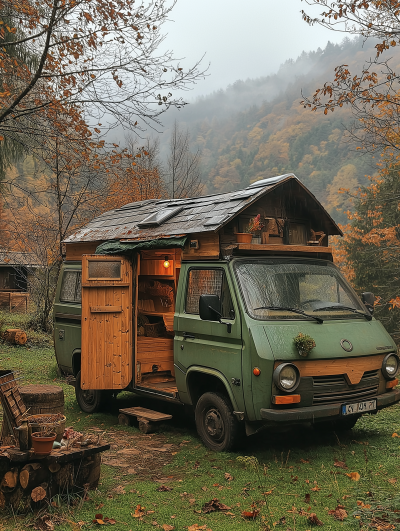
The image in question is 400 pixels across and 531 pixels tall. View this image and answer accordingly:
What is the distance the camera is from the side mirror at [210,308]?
19.8 ft

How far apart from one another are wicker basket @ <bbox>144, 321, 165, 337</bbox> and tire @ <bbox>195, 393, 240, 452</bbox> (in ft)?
9.15

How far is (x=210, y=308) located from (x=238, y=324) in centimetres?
37

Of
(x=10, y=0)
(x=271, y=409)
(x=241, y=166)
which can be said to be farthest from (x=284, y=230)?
(x=241, y=166)

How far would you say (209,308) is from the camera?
6.04 meters

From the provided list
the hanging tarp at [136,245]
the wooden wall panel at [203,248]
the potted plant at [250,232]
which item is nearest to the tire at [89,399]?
the hanging tarp at [136,245]

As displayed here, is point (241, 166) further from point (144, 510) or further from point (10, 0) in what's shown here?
point (144, 510)

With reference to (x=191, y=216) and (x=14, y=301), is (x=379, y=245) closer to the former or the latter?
(x=191, y=216)

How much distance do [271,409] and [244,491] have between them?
902mm

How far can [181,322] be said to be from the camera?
6.94 meters

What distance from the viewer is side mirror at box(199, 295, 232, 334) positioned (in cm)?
603

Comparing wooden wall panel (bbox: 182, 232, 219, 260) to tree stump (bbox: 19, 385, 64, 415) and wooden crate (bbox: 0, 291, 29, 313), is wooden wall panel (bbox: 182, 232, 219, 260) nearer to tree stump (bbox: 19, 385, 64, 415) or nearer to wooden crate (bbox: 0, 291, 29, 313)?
tree stump (bbox: 19, 385, 64, 415)

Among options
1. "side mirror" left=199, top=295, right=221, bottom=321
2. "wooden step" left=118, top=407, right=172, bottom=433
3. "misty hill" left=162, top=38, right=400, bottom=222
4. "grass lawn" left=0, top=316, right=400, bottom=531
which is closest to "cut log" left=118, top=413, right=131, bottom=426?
"wooden step" left=118, top=407, right=172, bottom=433

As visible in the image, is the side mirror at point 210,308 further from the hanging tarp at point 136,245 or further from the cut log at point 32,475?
the cut log at point 32,475

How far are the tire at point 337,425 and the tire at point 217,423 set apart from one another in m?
1.49
